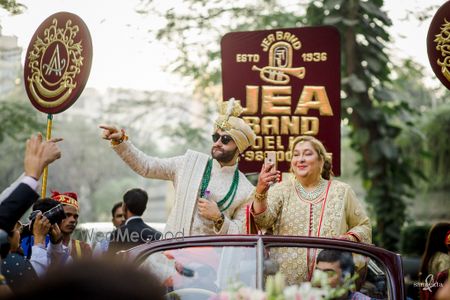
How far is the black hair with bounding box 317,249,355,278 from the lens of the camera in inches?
161

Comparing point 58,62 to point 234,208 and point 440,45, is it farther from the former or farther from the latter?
point 440,45

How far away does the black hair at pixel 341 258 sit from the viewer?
4.10m

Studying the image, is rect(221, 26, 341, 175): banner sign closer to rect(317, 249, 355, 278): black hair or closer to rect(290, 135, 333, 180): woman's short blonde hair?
rect(290, 135, 333, 180): woman's short blonde hair

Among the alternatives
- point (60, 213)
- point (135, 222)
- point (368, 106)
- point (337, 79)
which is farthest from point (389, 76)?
point (60, 213)

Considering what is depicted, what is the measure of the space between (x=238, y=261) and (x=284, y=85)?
3.70 metres

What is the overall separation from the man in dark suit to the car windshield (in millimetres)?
2489

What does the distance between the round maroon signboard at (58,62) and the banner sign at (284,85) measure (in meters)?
1.51

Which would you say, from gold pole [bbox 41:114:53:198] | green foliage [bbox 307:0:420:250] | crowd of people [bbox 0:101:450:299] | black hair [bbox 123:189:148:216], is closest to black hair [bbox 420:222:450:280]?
crowd of people [bbox 0:101:450:299]

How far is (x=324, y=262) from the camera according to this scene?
4.15 meters

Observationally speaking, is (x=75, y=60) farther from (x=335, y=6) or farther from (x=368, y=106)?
(x=368, y=106)

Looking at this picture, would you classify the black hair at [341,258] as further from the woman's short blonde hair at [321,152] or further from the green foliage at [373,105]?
the green foliage at [373,105]

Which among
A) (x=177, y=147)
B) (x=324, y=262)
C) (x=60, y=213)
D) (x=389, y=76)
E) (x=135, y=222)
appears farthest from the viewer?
(x=177, y=147)

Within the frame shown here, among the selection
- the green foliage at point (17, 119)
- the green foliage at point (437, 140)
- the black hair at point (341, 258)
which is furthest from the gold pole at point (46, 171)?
the green foliage at point (437, 140)

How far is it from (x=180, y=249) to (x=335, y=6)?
676cm
